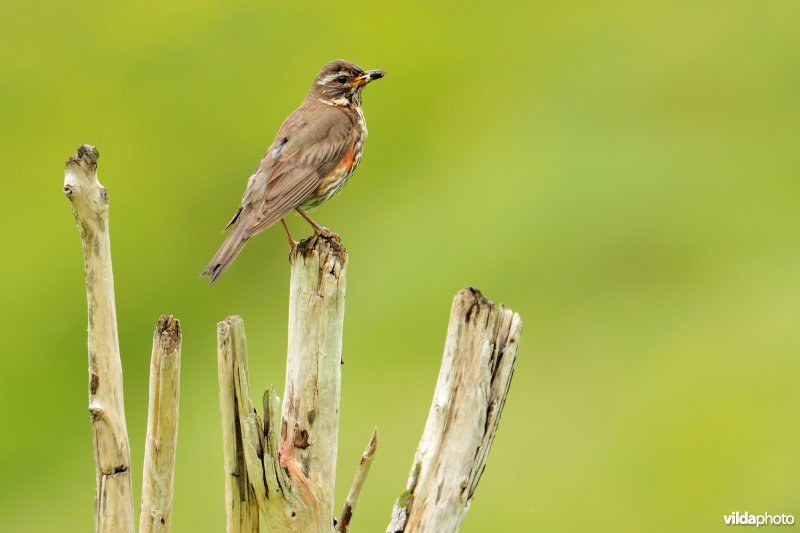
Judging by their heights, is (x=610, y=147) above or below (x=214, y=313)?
above

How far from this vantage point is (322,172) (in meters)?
11.8

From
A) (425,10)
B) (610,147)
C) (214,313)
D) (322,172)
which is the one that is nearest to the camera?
(322,172)

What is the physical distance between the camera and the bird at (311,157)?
11.3m

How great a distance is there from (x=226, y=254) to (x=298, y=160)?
6.42ft

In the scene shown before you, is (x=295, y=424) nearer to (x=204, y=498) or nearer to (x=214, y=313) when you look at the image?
(x=204, y=498)

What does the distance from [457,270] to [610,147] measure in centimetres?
480

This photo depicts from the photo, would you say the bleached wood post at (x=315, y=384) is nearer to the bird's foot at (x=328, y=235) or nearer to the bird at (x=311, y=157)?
the bird's foot at (x=328, y=235)

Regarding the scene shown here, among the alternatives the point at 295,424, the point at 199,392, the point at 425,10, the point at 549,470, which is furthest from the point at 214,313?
the point at 295,424

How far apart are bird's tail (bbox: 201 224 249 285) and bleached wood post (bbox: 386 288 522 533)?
1875mm

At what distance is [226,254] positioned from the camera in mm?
10055

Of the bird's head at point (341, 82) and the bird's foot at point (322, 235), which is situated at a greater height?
the bird's head at point (341, 82)

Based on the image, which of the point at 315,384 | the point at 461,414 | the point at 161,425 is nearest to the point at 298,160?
the point at 315,384

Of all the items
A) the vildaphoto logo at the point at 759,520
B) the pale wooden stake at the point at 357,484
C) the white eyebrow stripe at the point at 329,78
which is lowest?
the pale wooden stake at the point at 357,484

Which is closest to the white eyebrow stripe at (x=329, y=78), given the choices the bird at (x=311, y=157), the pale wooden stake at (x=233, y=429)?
the bird at (x=311, y=157)
